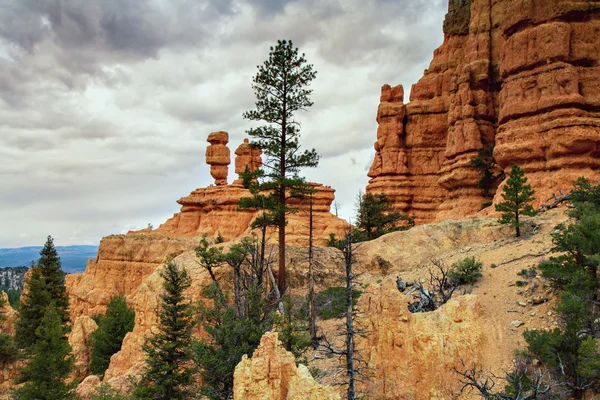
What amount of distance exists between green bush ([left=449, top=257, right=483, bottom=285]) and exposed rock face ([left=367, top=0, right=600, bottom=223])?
15.0 meters

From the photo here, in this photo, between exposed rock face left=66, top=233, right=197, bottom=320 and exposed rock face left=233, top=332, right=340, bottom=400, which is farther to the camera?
exposed rock face left=66, top=233, right=197, bottom=320

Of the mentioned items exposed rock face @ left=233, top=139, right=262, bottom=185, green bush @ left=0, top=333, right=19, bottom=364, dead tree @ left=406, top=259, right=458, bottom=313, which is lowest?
green bush @ left=0, top=333, right=19, bottom=364

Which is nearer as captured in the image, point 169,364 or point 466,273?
point 169,364

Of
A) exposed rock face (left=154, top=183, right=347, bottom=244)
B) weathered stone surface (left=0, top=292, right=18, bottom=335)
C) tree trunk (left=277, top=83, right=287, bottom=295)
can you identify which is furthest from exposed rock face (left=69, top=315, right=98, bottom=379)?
exposed rock face (left=154, top=183, right=347, bottom=244)

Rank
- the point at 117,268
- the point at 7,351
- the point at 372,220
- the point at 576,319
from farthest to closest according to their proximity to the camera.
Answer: the point at 117,268 < the point at 372,220 < the point at 7,351 < the point at 576,319

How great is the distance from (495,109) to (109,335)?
123 feet

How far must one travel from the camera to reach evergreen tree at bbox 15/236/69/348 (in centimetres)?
2866

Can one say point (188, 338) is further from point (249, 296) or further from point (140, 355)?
point (140, 355)

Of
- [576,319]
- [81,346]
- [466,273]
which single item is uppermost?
[466,273]

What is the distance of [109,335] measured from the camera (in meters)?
24.7

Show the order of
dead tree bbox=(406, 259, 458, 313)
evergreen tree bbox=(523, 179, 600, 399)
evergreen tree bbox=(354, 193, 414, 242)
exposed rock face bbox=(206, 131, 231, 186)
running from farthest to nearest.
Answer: exposed rock face bbox=(206, 131, 231, 186) < evergreen tree bbox=(354, 193, 414, 242) < dead tree bbox=(406, 259, 458, 313) < evergreen tree bbox=(523, 179, 600, 399)

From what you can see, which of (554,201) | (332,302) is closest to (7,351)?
(332,302)

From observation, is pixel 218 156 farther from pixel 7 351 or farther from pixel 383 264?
pixel 383 264

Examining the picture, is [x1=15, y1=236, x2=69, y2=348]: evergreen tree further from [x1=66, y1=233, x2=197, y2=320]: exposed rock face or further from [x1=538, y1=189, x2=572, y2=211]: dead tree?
[x1=538, y1=189, x2=572, y2=211]: dead tree
